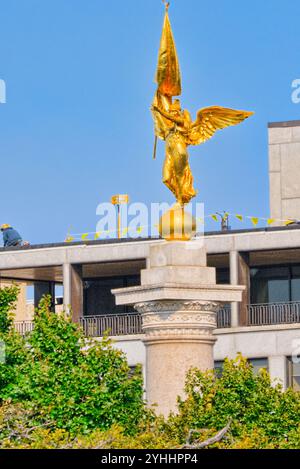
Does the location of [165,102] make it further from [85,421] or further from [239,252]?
[239,252]

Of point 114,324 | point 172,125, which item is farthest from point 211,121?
point 114,324

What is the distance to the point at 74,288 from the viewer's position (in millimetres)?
93875

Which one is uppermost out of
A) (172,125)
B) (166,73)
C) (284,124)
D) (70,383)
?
(284,124)

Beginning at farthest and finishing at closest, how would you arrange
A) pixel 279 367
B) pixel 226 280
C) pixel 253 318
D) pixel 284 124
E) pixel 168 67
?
pixel 284 124
pixel 226 280
pixel 253 318
pixel 279 367
pixel 168 67

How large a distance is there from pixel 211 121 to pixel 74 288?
33057 mm

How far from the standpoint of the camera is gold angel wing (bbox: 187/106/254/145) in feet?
199

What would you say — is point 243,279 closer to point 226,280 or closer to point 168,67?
point 226,280

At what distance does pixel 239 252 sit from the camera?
90.9 metres

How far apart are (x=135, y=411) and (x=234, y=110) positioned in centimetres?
903

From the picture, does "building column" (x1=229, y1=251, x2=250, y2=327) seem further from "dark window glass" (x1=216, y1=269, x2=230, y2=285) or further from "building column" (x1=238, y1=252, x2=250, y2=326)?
"dark window glass" (x1=216, y1=269, x2=230, y2=285)

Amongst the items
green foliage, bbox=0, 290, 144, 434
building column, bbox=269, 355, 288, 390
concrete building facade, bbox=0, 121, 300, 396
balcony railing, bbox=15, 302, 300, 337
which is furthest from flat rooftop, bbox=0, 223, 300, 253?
green foliage, bbox=0, 290, 144, 434

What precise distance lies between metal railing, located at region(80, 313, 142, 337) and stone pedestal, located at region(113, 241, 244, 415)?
33.5m
